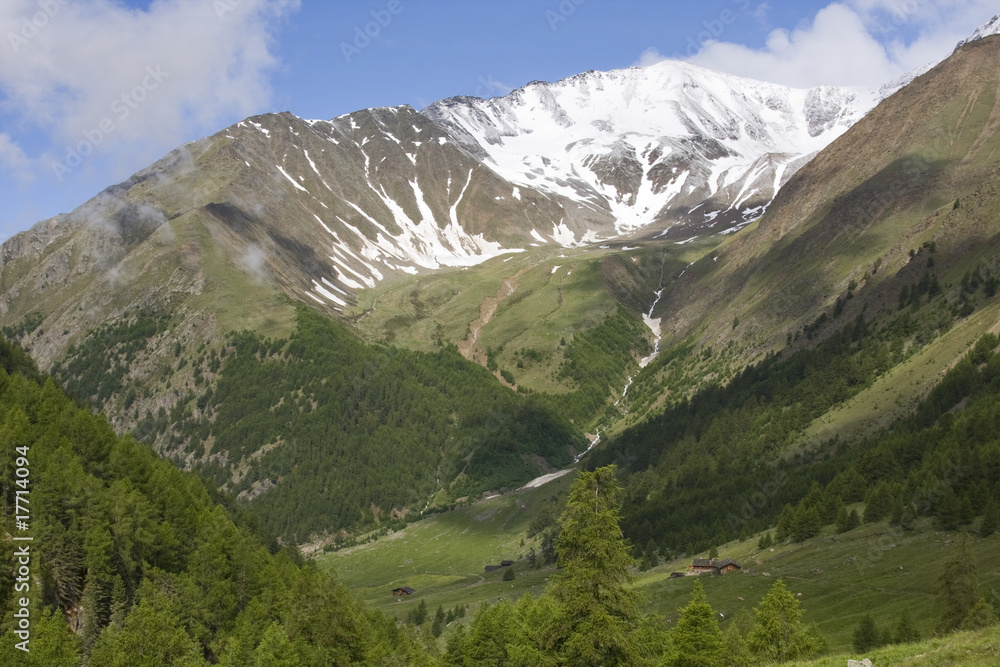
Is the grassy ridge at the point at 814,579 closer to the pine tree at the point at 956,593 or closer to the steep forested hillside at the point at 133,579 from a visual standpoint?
the pine tree at the point at 956,593

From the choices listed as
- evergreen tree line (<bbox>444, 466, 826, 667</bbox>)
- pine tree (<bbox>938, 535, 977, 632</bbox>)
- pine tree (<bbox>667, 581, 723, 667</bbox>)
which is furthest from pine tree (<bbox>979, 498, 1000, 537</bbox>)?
evergreen tree line (<bbox>444, 466, 826, 667</bbox>)

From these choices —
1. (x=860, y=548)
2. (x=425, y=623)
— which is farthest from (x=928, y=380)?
(x=425, y=623)

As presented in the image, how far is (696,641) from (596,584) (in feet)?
45.2

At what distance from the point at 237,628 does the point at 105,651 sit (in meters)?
13.6

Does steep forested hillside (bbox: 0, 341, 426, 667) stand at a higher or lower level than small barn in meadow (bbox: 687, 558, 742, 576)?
higher

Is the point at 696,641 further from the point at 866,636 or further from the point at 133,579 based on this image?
the point at 133,579

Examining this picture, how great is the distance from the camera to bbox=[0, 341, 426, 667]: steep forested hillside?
173 ft

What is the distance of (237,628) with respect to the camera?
63.9 metres

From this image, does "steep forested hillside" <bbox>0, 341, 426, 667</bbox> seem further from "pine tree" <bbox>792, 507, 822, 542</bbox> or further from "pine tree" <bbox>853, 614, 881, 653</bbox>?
"pine tree" <bbox>792, 507, 822, 542</bbox>

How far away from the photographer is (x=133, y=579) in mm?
64062

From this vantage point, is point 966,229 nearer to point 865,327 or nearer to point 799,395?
point 865,327

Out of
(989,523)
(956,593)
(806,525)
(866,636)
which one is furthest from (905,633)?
(806,525)

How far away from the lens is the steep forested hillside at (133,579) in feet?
173

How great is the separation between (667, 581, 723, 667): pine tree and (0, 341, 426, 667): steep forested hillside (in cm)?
2470
